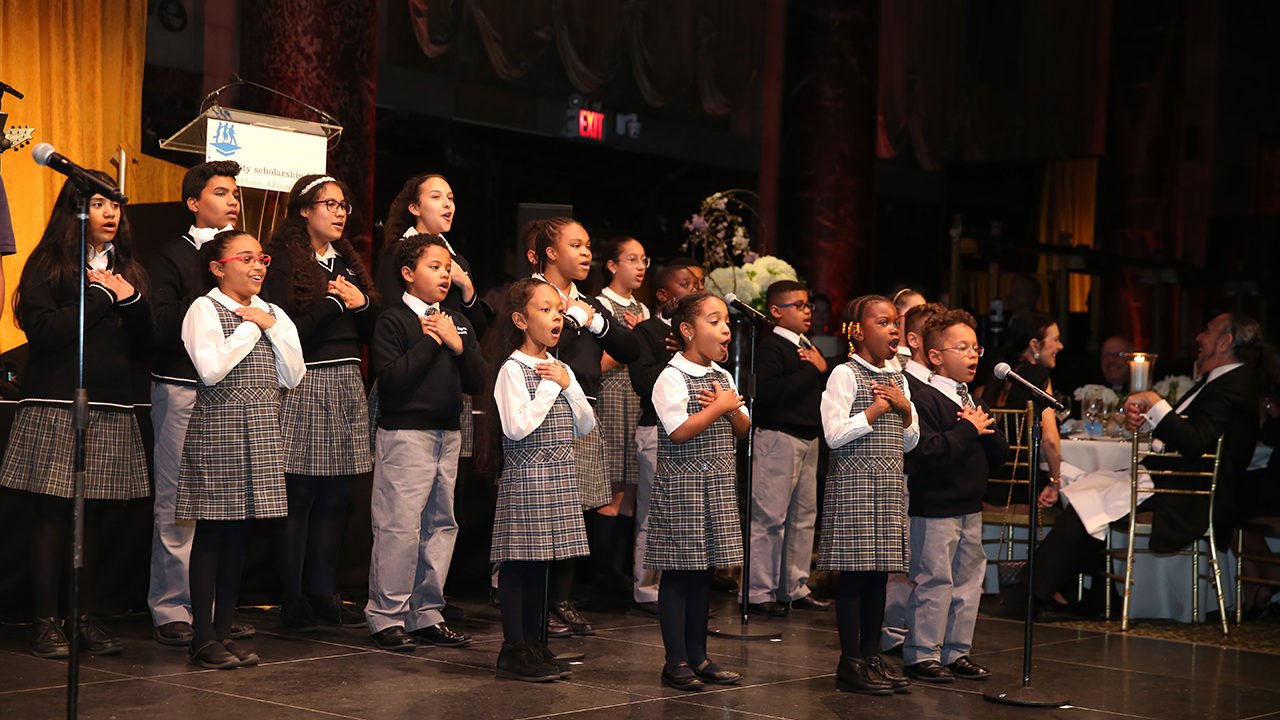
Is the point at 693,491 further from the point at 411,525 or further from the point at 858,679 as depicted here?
the point at 411,525

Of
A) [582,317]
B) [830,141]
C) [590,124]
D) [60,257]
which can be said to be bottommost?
[582,317]

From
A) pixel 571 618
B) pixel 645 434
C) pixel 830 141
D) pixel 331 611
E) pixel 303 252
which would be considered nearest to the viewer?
pixel 303 252

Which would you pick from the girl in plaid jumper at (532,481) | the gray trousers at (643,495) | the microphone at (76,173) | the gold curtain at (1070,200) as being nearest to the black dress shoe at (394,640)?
the girl in plaid jumper at (532,481)

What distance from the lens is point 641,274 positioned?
5695 mm

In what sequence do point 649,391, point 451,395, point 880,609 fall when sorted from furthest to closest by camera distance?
point 649,391
point 451,395
point 880,609

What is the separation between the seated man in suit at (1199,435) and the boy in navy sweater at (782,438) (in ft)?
3.68

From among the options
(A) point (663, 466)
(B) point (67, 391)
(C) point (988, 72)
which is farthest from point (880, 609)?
(C) point (988, 72)

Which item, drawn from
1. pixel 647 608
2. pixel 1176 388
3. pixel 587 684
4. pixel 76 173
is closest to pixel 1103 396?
pixel 1176 388

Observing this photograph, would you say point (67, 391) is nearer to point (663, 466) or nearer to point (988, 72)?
point (663, 466)

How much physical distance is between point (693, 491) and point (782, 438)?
1.58m

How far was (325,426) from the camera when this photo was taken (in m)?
4.81

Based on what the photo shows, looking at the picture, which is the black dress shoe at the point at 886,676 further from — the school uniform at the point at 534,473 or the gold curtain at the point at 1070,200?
the gold curtain at the point at 1070,200

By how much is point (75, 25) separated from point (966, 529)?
550cm

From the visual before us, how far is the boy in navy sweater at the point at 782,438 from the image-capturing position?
573 centimetres
